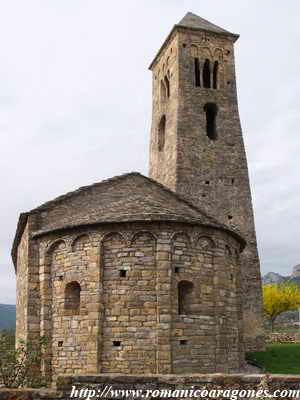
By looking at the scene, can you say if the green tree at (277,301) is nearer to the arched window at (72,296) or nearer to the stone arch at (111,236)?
the arched window at (72,296)

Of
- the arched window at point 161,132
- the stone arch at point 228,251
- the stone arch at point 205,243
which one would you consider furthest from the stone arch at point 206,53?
the stone arch at point 205,243

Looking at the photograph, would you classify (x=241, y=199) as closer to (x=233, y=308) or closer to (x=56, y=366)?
(x=233, y=308)

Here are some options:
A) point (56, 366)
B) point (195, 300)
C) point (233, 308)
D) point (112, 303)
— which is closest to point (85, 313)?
point (112, 303)

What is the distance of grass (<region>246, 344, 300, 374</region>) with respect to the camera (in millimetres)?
17556

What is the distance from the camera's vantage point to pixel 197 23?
2552 centimetres

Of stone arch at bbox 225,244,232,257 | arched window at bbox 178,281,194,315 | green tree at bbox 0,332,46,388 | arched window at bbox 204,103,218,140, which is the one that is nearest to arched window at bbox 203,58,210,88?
arched window at bbox 204,103,218,140

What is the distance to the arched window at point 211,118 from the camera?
24.0m

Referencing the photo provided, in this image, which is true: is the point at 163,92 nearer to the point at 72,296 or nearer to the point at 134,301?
the point at 72,296

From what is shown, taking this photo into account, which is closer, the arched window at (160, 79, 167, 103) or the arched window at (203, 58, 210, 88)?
the arched window at (203, 58, 210, 88)

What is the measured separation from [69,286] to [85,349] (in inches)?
64.2

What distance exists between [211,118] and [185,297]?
12823mm

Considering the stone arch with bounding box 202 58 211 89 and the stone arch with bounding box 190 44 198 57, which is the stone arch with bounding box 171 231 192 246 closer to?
the stone arch with bounding box 202 58 211 89

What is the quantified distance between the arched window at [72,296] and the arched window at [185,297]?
2.53 meters

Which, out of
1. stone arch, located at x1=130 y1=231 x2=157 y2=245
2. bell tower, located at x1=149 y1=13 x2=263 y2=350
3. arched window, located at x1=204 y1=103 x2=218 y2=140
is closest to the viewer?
stone arch, located at x1=130 y1=231 x2=157 y2=245
